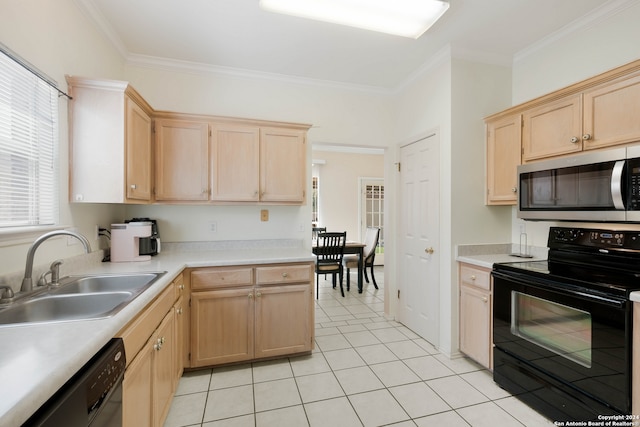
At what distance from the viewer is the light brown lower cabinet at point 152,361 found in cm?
117

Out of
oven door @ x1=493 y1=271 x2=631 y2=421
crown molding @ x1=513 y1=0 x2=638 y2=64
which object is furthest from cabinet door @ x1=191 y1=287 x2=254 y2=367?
crown molding @ x1=513 y1=0 x2=638 y2=64

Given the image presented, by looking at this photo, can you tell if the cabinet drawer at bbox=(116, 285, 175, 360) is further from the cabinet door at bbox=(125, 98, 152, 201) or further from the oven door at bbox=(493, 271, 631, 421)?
the oven door at bbox=(493, 271, 631, 421)

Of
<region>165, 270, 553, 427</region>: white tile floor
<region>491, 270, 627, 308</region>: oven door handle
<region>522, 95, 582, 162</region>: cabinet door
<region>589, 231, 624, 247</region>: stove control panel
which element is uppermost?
<region>522, 95, 582, 162</region>: cabinet door

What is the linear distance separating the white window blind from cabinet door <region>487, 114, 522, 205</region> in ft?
10.5

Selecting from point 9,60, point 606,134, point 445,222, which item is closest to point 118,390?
point 9,60

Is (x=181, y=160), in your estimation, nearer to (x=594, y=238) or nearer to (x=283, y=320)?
(x=283, y=320)

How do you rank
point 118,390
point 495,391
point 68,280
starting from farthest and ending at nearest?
point 495,391 < point 68,280 < point 118,390

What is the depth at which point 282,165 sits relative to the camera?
8.96 ft

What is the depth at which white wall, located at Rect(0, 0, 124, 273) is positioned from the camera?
140 cm

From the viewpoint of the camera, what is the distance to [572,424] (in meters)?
1.64

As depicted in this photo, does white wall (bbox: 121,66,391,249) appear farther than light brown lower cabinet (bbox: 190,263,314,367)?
Yes

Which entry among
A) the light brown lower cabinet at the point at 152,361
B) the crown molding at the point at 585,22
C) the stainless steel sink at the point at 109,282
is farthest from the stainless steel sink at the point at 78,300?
the crown molding at the point at 585,22

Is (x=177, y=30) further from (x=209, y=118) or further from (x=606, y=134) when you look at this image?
(x=606, y=134)

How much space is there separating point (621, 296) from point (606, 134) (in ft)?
3.31
